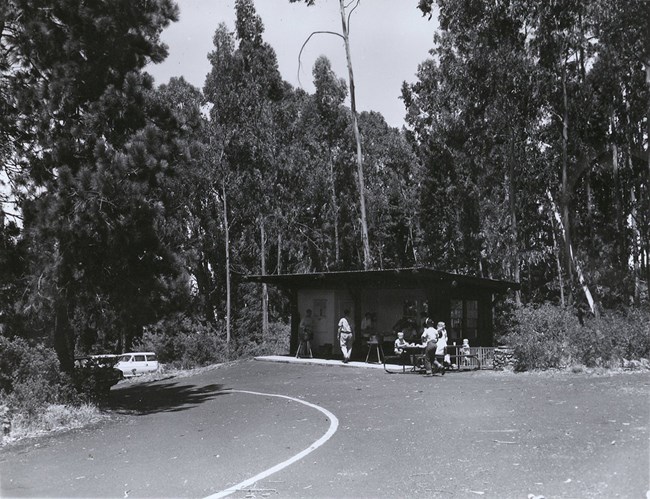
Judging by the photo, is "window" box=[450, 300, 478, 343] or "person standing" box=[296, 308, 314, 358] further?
"window" box=[450, 300, 478, 343]

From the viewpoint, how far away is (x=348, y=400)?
13195 mm

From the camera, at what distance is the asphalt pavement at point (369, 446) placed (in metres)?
6.52

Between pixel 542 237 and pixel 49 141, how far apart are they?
3297cm

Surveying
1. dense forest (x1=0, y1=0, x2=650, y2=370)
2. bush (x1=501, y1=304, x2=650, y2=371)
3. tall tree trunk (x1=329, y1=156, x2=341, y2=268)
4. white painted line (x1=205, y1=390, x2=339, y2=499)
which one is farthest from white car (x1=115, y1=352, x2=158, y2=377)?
white painted line (x1=205, y1=390, x2=339, y2=499)

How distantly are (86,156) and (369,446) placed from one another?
775cm

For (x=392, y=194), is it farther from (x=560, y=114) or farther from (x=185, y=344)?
(x=185, y=344)

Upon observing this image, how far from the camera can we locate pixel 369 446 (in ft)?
27.8

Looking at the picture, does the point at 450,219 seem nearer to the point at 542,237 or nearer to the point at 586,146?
the point at 542,237

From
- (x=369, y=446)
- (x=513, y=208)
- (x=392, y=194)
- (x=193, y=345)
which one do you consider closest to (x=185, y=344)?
(x=193, y=345)

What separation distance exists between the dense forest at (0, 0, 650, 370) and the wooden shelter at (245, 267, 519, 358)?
3.52m

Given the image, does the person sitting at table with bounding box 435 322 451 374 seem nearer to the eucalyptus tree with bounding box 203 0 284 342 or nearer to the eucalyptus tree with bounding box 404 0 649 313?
the eucalyptus tree with bounding box 404 0 649 313

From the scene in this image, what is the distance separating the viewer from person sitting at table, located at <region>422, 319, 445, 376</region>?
16734mm

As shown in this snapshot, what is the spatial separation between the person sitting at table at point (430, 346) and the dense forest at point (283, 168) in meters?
5.92

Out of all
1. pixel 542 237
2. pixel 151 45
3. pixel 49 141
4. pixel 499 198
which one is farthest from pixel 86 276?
pixel 542 237
